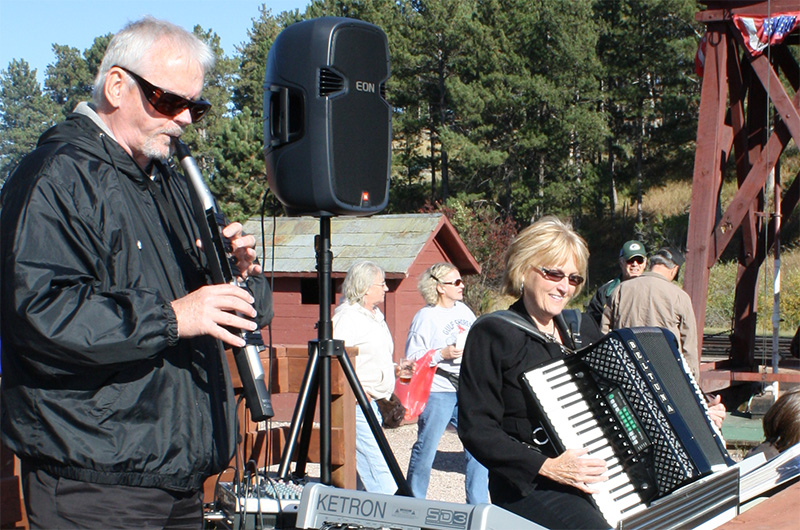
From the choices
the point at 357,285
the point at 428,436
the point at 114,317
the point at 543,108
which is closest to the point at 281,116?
the point at 114,317

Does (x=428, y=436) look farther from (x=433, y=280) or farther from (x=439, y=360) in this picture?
(x=433, y=280)

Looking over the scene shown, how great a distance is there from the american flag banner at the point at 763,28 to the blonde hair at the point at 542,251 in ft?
Result: 19.0

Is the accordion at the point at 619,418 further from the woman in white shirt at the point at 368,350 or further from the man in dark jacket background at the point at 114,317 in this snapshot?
the woman in white shirt at the point at 368,350

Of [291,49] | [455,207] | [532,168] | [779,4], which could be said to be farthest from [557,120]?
[291,49]

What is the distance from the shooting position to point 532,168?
4019 centimetres

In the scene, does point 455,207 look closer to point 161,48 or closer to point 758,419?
point 758,419

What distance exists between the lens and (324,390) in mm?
3275

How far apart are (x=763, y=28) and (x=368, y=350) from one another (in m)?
5.34

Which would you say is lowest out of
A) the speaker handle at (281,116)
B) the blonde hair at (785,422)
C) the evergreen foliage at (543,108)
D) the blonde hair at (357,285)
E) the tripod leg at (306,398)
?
the blonde hair at (785,422)

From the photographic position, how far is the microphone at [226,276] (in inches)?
91.5

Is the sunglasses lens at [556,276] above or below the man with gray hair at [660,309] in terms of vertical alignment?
above

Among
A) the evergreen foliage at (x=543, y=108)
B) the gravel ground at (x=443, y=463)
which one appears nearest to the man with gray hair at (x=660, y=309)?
the gravel ground at (x=443, y=463)

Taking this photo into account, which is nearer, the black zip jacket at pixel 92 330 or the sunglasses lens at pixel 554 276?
the black zip jacket at pixel 92 330

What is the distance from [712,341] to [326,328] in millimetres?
14330
